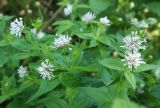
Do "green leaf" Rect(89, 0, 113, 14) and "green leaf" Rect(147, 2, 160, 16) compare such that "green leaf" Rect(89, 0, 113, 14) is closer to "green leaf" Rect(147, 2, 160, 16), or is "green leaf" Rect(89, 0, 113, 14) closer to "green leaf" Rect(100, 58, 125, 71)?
"green leaf" Rect(147, 2, 160, 16)

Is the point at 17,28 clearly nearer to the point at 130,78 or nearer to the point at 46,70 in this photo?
the point at 46,70

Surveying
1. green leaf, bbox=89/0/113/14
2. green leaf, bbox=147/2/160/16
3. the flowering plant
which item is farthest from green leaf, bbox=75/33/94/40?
green leaf, bbox=147/2/160/16

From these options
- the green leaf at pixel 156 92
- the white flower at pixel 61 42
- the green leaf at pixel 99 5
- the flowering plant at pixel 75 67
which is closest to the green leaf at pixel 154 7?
the green leaf at pixel 99 5

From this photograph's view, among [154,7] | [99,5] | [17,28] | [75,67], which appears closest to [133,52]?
Answer: [75,67]

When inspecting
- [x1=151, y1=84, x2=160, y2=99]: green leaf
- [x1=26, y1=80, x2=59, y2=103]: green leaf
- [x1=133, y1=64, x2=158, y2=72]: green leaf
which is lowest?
[x1=151, y1=84, x2=160, y2=99]: green leaf

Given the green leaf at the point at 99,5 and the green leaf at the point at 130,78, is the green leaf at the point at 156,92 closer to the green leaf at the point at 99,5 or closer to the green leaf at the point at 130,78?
the green leaf at the point at 130,78
